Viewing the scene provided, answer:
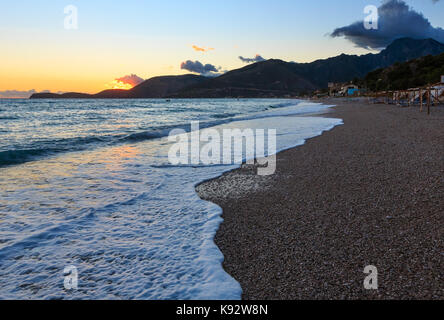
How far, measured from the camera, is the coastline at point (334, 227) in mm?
2957

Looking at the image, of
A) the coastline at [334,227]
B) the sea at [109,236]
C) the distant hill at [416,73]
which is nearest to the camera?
the coastline at [334,227]

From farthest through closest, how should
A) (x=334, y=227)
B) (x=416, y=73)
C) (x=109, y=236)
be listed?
(x=416, y=73), (x=109, y=236), (x=334, y=227)

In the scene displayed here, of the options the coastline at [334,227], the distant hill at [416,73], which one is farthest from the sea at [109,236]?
the distant hill at [416,73]

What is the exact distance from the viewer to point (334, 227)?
13.7 feet

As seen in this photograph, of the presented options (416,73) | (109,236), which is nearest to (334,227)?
(109,236)

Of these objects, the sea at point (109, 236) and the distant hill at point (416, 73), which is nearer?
the sea at point (109, 236)

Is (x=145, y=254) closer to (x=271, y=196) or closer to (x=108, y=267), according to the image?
(x=108, y=267)

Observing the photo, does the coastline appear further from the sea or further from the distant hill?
the distant hill

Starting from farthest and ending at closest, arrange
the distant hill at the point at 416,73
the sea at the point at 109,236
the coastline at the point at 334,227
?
the distant hill at the point at 416,73 < the sea at the point at 109,236 < the coastline at the point at 334,227

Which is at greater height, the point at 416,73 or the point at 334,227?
the point at 416,73

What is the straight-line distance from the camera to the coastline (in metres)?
2.96

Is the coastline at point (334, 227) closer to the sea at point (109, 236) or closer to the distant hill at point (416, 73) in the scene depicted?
the sea at point (109, 236)

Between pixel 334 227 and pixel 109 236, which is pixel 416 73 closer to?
pixel 334 227
